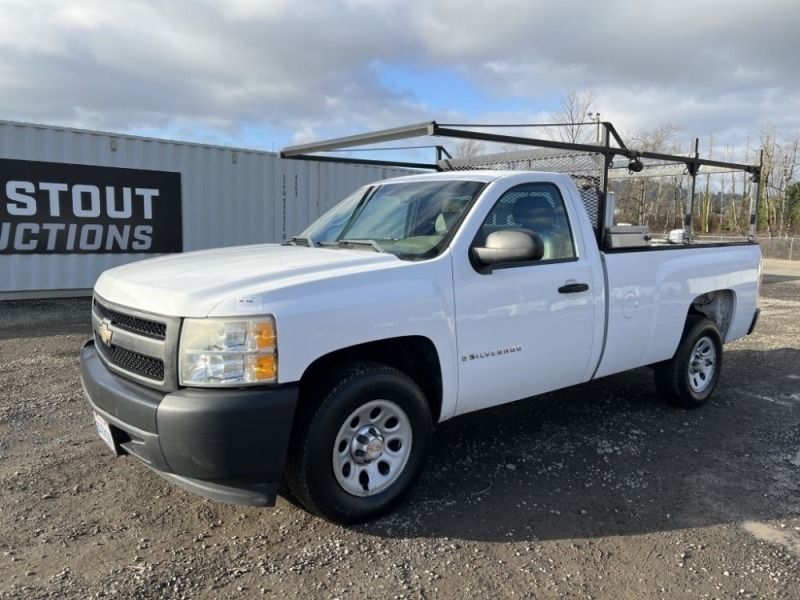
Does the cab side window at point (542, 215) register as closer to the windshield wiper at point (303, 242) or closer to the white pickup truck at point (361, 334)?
the white pickup truck at point (361, 334)

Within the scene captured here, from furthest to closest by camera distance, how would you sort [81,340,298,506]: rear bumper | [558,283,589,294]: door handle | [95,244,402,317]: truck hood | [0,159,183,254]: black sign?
1. [0,159,183,254]: black sign
2. [558,283,589,294]: door handle
3. [95,244,402,317]: truck hood
4. [81,340,298,506]: rear bumper

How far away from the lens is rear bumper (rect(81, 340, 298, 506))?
108 inches

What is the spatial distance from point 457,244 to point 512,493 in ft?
5.02

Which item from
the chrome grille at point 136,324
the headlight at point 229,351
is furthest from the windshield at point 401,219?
the chrome grille at point 136,324

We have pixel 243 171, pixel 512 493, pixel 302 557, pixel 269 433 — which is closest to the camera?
pixel 269 433

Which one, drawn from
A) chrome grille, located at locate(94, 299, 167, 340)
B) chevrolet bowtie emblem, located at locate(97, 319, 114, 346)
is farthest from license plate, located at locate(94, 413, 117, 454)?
chrome grille, located at locate(94, 299, 167, 340)

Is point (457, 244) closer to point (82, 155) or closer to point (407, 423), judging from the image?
point (407, 423)

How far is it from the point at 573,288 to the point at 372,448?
68.6 inches

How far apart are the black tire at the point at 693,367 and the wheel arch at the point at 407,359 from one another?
264cm

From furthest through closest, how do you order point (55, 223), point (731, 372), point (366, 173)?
point (366, 173) < point (55, 223) < point (731, 372)

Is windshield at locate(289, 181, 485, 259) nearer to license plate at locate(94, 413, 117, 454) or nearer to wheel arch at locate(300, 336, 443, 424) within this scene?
wheel arch at locate(300, 336, 443, 424)

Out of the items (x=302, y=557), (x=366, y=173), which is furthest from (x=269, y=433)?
(x=366, y=173)

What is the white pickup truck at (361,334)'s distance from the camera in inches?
110

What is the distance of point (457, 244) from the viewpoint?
357cm
